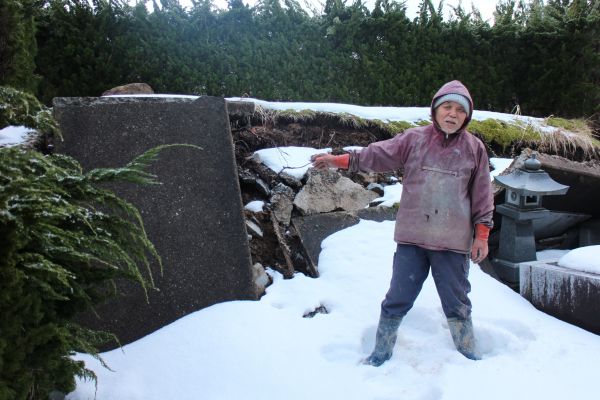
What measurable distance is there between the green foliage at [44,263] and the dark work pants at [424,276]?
4.74ft

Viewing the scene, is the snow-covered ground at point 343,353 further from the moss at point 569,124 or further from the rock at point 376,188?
the moss at point 569,124

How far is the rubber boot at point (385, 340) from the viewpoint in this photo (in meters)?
2.70

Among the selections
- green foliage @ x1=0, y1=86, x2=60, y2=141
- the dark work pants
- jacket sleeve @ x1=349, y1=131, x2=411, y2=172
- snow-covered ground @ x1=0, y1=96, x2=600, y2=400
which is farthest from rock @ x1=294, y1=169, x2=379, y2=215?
green foliage @ x1=0, y1=86, x2=60, y2=141

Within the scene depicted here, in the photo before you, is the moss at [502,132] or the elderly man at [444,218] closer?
the elderly man at [444,218]

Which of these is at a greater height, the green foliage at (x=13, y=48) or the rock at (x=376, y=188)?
the green foliage at (x=13, y=48)

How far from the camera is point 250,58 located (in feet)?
18.9

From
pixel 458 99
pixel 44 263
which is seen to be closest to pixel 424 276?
pixel 458 99

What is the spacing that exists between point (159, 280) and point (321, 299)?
102cm

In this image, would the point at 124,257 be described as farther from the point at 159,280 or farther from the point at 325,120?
the point at 325,120

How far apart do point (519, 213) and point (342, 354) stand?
200cm

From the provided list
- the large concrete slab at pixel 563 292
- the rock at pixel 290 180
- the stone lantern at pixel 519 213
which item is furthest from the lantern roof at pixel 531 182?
the rock at pixel 290 180

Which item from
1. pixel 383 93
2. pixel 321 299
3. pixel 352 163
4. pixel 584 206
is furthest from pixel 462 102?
pixel 383 93

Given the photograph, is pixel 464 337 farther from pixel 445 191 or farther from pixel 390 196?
pixel 390 196

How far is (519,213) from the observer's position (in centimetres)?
389
